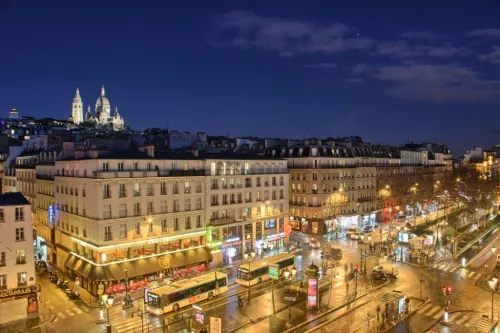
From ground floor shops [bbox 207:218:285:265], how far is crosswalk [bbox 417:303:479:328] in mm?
27143

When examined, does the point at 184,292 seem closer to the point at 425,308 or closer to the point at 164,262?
the point at 164,262

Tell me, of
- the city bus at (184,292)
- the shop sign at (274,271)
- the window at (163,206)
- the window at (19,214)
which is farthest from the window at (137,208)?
the shop sign at (274,271)

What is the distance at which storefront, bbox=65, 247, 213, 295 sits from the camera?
153 ft

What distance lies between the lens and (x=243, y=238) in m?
63.5

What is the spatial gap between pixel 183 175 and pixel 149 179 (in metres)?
5.26

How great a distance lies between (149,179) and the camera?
51.9m

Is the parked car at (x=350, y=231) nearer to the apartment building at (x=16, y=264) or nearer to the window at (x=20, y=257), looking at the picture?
the apartment building at (x=16, y=264)

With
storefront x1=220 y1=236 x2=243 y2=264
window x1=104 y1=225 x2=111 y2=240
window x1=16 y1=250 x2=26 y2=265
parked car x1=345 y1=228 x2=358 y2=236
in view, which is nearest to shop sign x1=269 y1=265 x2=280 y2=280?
storefront x1=220 y1=236 x2=243 y2=264

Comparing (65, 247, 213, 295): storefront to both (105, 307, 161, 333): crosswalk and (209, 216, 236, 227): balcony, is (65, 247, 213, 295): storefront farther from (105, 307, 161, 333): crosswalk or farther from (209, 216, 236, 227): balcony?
(105, 307, 161, 333): crosswalk

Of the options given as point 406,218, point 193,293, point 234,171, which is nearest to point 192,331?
point 193,293

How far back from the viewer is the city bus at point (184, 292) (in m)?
40.3

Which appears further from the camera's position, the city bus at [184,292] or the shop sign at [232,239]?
the shop sign at [232,239]

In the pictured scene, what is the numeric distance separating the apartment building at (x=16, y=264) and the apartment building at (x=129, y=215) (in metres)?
7.14

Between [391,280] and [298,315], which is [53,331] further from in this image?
[391,280]
